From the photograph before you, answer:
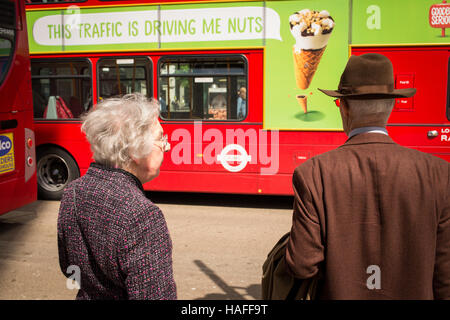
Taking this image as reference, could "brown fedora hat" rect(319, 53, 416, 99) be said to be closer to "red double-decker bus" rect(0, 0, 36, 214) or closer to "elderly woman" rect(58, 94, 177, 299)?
"elderly woman" rect(58, 94, 177, 299)

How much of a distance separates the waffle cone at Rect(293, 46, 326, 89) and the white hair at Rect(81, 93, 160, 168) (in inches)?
204

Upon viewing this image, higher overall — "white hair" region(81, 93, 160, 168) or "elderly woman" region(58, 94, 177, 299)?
"white hair" region(81, 93, 160, 168)

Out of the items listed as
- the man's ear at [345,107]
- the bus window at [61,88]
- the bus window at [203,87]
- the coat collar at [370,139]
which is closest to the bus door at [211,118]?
the bus window at [203,87]

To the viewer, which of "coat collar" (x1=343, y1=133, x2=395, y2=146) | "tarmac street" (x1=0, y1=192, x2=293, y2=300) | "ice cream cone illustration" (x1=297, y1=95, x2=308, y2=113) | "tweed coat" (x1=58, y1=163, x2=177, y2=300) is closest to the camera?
"tweed coat" (x1=58, y1=163, x2=177, y2=300)

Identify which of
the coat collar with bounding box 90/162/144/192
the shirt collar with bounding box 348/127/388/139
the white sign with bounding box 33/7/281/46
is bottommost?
the coat collar with bounding box 90/162/144/192

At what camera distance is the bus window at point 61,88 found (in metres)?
7.45

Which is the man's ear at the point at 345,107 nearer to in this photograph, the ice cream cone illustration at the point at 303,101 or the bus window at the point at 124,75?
the ice cream cone illustration at the point at 303,101

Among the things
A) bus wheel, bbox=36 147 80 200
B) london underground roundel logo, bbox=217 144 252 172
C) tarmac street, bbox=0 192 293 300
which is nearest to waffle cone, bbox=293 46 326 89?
london underground roundel logo, bbox=217 144 252 172

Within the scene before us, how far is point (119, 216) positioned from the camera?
151 centimetres

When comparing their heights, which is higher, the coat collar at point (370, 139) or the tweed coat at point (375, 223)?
the coat collar at point (370, 139)

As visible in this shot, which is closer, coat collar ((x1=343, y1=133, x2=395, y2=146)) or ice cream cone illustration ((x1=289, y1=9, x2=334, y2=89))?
coat collar ((x1=343, y1=133, x2=395, y2=146))

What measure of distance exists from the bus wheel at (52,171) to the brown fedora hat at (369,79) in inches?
261

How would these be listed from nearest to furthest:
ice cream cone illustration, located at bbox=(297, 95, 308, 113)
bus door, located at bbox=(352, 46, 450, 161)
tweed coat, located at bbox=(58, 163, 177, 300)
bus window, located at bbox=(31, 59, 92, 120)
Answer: tweed coat, located at bbox=(58, 163, 177, 300) → bus door, located at bbox=(352, 46, 450, 161) → ice cream cone illustration, located at bbox=(297, 95, 308, 113) → bus window, located at bbox=(31, 59, 92, 120)

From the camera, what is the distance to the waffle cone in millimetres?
6500
